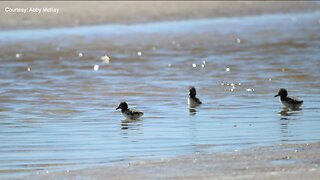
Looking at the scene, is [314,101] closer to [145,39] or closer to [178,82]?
[178,82]

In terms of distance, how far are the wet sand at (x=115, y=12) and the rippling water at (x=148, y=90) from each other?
0.91m

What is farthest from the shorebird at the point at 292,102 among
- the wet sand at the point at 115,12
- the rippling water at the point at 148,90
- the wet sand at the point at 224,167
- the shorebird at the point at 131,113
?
the wet sand at the point at 115,12

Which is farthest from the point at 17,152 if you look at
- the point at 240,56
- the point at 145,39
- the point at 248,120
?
the point at 145,39

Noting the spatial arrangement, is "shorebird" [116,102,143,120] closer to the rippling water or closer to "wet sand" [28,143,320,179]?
the rippling water

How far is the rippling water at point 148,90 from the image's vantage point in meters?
9.40

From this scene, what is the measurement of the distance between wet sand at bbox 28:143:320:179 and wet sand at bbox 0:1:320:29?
784 inches

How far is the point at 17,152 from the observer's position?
9.12m

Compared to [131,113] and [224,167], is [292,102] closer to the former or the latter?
[131,113]

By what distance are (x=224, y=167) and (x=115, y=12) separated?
2239 cm

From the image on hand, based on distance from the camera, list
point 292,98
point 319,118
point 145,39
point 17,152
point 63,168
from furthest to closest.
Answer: point 145,39
point 292,98
point 319,118
point 17,152
point 63,168

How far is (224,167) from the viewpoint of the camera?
7699 millimetres

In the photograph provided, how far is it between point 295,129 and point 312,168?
286 centimetres

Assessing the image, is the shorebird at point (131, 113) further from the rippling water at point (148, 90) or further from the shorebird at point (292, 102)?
the shorebird at point (292, 102)

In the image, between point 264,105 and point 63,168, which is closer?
point 63,168
